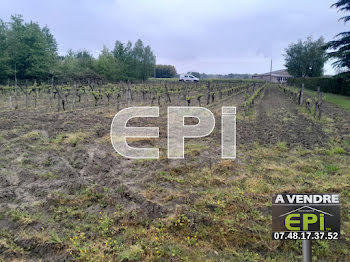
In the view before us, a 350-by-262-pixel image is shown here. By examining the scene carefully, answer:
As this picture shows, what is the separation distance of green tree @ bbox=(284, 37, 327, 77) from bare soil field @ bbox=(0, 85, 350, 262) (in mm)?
52526

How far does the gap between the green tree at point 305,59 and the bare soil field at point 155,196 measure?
52.5 meters

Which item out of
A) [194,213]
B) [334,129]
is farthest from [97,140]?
[334,129]

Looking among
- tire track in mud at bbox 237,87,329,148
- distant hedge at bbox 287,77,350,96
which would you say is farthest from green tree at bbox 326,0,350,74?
tire track in mud at bbox 237,87,329,148

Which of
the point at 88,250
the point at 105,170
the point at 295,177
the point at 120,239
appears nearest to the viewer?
the point at 88,250

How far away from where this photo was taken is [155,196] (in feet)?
13.3

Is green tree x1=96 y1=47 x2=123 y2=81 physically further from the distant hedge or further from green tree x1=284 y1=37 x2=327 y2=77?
green tree x1=284 y1=37 x2=327 y2=77

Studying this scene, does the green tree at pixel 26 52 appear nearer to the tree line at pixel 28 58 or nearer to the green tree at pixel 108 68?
the tree line at pixel 28 58

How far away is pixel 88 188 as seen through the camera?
169 inches

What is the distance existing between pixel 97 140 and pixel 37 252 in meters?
4.54

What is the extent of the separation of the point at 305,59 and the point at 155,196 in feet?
191

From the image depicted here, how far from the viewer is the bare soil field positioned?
9.34ft

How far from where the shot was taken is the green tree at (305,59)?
5212 centimetres

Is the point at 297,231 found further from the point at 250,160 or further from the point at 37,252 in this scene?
the point at 250,160

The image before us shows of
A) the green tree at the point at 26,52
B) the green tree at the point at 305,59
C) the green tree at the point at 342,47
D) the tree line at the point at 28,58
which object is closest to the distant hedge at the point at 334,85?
the green tree at the point at 342,47
